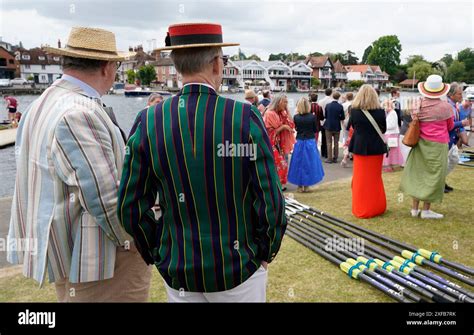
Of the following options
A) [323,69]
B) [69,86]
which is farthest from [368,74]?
[69,86]

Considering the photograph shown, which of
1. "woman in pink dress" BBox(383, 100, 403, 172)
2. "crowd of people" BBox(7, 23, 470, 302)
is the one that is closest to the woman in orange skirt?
"woman in pink dress" BBox(383, 100, 403, 172)

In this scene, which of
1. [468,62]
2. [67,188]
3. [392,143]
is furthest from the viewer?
[468,62]

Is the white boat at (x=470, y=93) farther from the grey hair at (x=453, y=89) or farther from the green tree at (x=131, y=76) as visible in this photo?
the green tree at (x=131, y=76)

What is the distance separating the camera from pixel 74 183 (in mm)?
2055

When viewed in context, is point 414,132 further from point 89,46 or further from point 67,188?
point 67,188

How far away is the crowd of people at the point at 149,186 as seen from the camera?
1817mm

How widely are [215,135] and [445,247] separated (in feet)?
14.6

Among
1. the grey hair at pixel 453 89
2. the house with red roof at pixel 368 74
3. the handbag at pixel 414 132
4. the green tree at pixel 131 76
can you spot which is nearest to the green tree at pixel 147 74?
the green tree at pixel 131 76

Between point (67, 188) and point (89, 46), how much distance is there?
2.96 feet

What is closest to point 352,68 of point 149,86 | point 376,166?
point 149,86

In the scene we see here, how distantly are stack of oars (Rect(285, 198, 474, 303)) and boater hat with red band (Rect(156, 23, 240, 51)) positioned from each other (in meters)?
3.05

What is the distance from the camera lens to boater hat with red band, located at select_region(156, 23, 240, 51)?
1.85 m

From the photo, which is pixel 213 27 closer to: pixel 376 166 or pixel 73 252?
pixel 73 252

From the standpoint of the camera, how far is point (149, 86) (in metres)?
91.5
